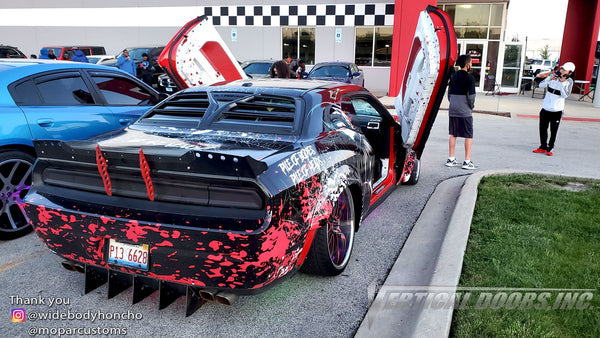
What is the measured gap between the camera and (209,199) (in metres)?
2.36

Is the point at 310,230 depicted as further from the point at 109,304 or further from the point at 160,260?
the point at 109,304

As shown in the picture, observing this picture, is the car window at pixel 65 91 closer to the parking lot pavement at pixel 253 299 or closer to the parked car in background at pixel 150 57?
the parking lot pavement at pixel 253 299

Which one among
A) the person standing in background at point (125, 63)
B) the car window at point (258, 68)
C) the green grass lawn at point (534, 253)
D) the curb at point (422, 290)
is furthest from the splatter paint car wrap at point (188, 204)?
the person standing in background at point (125, 63)

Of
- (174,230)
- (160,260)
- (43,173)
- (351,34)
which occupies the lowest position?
(160,260)

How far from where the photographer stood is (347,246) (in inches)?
132

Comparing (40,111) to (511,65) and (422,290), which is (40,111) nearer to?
(422,290)

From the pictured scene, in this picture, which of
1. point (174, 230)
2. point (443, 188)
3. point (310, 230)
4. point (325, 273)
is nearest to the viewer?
point (174, 230)

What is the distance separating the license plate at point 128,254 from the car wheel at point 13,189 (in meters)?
1.79

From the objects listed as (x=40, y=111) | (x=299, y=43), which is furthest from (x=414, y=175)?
(x=299, y=43)

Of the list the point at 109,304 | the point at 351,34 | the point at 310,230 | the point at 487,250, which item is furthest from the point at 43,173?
the point at 351,34

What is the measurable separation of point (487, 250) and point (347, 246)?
3.64 ft

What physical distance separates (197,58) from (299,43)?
1522 centimetres

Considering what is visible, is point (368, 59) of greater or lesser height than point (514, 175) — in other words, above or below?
above

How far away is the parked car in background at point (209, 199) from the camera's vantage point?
2.29 m
